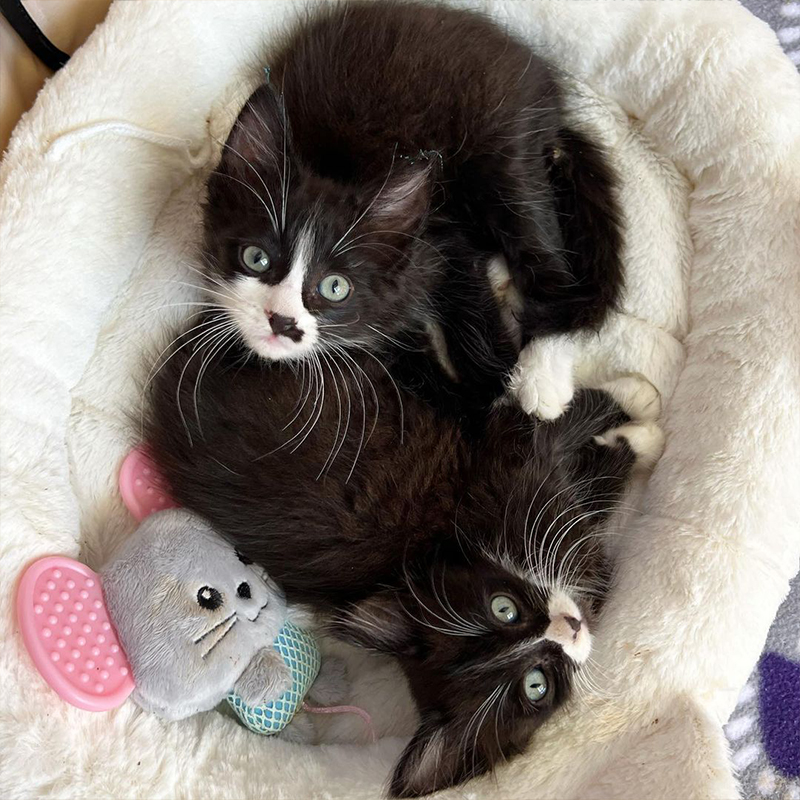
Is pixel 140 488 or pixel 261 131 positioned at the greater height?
pixel 261 131

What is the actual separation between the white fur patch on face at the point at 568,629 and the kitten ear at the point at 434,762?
0.78ft

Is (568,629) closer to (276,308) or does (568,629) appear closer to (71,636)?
(276,308)

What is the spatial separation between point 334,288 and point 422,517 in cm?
49

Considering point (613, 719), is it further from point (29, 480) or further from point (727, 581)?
point (29, 480)

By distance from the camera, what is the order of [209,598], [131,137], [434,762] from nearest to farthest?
[434,762]
[209,598]
[131,137]

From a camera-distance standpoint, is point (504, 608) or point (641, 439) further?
point (641, 439)

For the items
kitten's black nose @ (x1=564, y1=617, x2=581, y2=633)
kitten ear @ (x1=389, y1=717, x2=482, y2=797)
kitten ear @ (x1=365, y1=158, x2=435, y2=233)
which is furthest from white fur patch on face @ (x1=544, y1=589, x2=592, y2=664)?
kitten ear @ (x1=365, y1=158, x2=435, y2=233)

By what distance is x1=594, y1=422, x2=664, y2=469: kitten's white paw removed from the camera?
1679 mm

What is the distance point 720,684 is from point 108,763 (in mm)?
1147

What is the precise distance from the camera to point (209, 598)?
1447mm

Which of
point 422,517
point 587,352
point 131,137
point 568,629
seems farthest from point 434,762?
point 131,137

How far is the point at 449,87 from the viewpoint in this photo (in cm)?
160

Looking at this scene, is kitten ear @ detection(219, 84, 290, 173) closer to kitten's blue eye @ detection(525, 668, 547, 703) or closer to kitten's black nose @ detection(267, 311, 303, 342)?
kitten's black nose @ detection(267, 311, 303, 342)

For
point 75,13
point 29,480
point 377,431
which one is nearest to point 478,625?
point 377,431
